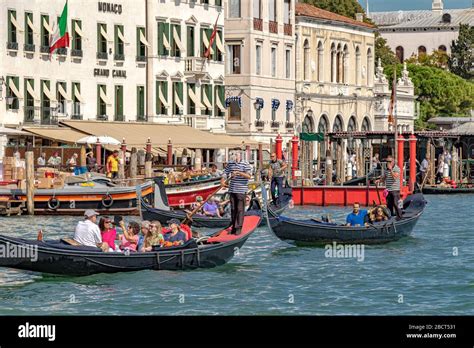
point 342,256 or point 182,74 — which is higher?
point 182,74

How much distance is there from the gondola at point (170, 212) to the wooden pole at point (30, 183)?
400cm

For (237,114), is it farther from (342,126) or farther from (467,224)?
(467,224)

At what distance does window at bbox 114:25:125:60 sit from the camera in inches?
2035

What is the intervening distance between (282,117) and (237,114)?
351 centimetres

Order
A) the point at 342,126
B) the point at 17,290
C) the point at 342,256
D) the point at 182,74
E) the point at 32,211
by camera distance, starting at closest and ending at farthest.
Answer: the point at 17,290
the point at 342,256
the point at 32,211
the point at 182,74
the point at 342,126

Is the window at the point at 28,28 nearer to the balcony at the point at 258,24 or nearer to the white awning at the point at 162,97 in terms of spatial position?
the white awning at the point at 162,97

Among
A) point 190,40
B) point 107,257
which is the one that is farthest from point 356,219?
point 190,40

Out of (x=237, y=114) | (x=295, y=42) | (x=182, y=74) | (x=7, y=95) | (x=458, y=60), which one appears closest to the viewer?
(x=7, y=95)

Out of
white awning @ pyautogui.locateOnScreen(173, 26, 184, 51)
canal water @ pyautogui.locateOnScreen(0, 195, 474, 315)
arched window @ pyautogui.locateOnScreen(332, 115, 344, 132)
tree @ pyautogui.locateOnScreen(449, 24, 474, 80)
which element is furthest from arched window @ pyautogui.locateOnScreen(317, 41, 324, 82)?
tree @ pyautogui.locateOnScreen(449, 24, 474, 80)

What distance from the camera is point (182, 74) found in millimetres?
55594

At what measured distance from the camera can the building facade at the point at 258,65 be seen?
60.3 metres

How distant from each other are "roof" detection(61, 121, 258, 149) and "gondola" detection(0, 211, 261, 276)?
2236 cm

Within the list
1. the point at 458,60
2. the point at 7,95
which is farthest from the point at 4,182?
the point at 458,60

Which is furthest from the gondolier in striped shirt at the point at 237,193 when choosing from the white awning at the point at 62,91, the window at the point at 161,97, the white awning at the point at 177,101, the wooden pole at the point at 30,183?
the white awning at the point at 177,101
